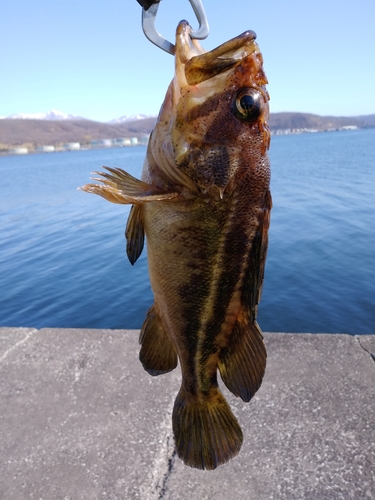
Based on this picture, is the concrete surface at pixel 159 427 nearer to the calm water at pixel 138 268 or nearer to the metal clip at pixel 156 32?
the metal clip at pixel 156 32

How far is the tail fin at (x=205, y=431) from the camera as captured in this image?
2.29m

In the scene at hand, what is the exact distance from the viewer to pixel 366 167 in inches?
1628

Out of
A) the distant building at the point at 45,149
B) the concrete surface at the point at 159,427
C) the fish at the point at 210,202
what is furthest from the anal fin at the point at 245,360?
the distant building at the point at 45,149

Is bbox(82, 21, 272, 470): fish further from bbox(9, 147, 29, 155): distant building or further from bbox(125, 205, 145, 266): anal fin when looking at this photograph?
bbox(9, 147, 29, 155): distant building

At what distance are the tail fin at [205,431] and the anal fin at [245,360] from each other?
250mm

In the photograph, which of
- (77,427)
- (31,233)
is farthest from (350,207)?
(77,427)

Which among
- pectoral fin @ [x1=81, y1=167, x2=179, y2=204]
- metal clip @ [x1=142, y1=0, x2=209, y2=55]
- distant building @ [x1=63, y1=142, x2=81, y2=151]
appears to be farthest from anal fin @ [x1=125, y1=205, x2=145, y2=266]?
distant building @ [x1=63, y1=142, x2=81, y2=151]

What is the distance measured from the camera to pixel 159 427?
14.9ft

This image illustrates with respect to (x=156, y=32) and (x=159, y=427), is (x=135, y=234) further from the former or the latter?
(x=159, y=427)

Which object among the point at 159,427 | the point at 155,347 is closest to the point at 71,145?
the point at 159,427

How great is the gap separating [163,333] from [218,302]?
1.63 ft

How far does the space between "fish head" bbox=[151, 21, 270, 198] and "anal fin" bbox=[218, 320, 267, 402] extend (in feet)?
2.50

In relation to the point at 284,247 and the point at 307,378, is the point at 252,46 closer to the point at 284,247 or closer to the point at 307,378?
the point at 307,378

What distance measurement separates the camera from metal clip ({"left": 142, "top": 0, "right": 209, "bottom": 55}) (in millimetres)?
1916
